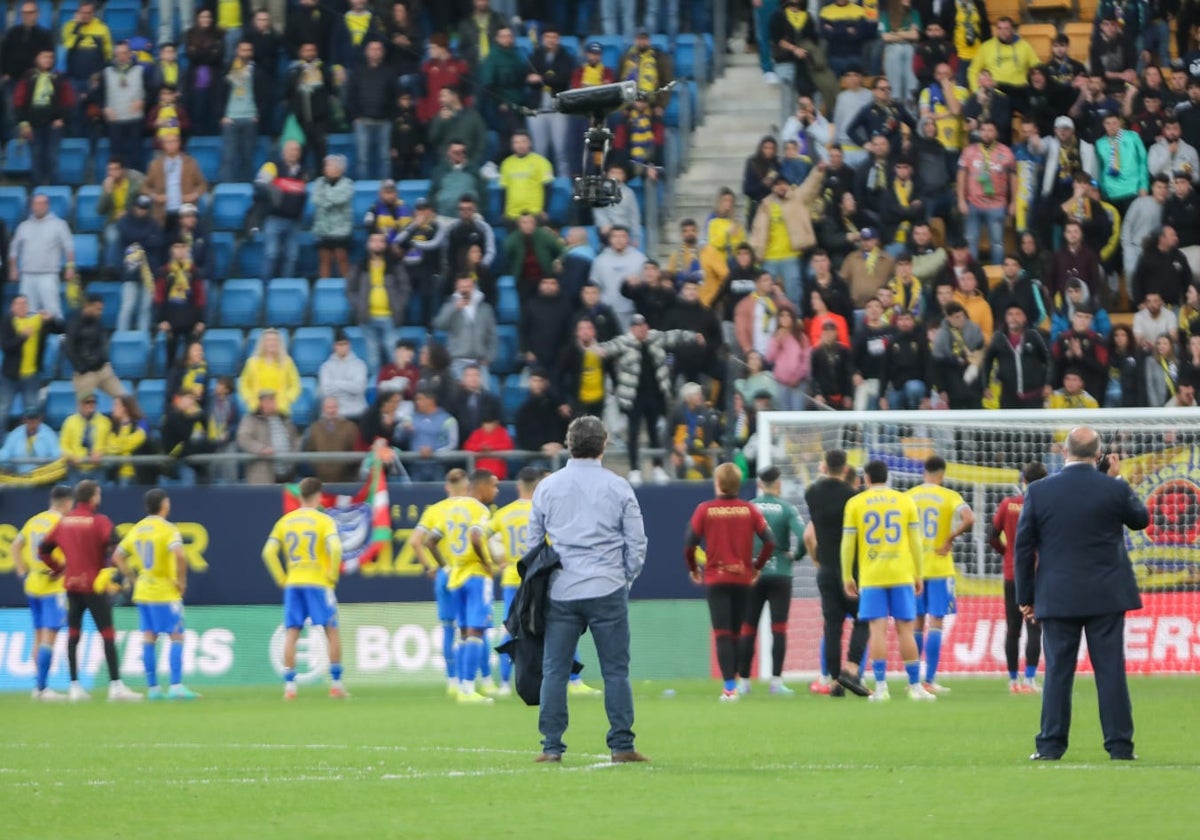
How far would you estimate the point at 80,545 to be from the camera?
2219 cm

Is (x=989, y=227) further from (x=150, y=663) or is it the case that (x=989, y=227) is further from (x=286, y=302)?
(x=150, y=663)

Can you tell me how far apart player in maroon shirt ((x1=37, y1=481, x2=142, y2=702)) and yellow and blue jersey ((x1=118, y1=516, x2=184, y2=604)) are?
1.50ft

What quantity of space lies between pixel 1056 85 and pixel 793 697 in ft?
31.1

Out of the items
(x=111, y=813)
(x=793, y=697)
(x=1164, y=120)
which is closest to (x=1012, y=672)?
(x=793, y=697)

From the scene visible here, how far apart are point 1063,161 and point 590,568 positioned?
14793 millimetres

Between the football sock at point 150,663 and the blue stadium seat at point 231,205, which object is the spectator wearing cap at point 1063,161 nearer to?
the blue stadium seat at point 231,205

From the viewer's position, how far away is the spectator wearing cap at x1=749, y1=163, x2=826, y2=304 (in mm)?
25406

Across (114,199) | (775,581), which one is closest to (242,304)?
(114,199)

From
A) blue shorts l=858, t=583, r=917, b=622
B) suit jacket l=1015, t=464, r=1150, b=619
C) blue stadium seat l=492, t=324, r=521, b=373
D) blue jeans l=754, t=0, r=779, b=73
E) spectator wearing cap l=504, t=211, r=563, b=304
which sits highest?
blue jeans l=754, t=0, r=779, b=73

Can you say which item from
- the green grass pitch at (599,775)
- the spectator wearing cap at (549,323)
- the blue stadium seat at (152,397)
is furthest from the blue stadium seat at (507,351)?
the green grass pitch at (599,775)

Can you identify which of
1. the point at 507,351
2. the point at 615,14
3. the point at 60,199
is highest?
the point at 615,14

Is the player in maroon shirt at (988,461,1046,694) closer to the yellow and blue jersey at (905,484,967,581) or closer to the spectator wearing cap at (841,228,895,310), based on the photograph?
the yellow and blue jersey at (905,484,967,581)

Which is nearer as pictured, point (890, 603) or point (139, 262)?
point (890, 603)

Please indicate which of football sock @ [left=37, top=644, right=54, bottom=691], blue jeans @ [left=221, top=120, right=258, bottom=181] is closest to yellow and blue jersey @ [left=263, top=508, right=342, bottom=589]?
football sock @ [left=37, top=644, right=54, bottom=691]
